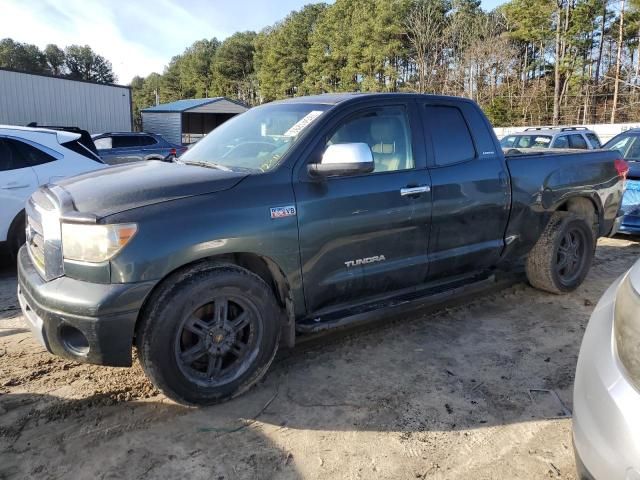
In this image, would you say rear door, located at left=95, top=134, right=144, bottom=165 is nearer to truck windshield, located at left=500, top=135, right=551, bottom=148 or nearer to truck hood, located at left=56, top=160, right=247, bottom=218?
truck windshield, located at left=500, top=135, right=551, bottom=148

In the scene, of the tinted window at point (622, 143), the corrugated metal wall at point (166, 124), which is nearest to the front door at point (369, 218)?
the tinted window at point (622, 143)

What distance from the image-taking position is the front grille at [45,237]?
2.78 metres

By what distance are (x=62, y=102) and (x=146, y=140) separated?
9.50 meters

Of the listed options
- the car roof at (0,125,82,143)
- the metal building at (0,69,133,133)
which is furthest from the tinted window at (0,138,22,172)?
the metal building at (0,69,133,133)

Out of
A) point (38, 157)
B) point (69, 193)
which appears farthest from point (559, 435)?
point (38, 157)

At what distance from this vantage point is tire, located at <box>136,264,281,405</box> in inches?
108

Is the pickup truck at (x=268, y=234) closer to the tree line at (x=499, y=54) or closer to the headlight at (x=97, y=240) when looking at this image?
the headlight at (x=97, y=240)

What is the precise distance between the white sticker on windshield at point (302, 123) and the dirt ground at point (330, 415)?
1.59 metres

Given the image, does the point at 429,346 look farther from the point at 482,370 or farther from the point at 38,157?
the point at 38,157

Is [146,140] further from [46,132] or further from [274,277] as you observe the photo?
[274,277]

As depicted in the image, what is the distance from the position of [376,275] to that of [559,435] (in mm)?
1471

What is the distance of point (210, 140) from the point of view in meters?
4.08

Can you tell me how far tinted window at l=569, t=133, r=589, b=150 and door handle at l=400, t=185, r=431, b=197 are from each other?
8.72 metres

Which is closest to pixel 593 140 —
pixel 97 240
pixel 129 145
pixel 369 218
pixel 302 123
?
pixel 369 218
